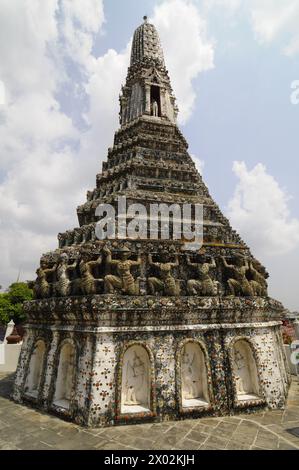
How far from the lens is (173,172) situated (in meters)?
17.9

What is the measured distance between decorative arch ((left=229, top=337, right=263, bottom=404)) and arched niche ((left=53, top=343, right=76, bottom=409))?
20.9ft

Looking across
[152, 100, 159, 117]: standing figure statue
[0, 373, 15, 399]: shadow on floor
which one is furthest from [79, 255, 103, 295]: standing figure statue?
[152, 100, 159, 117]: standing figure statue

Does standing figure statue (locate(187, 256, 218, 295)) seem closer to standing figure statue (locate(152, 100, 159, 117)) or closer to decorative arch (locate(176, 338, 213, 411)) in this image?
decorative arch (locate(176, 338, 213, 411))

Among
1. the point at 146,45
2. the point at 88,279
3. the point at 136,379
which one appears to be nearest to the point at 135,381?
the point at 136,379

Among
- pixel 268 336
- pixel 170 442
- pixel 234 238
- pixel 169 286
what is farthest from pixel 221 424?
pixel 234 238

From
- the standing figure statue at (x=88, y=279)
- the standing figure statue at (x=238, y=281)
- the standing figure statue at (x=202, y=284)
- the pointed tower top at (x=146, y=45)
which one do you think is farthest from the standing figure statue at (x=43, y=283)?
the pointed tower top at (x=146, y=45)

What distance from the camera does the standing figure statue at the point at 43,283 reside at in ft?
44.8

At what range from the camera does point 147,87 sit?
79.4 feet

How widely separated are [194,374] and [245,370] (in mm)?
2301

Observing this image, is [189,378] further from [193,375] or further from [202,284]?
[202,284]

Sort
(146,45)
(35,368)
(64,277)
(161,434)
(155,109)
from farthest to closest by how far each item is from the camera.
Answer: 1. (146,45)
2. (155,109)
3. (35,368)
4. (64,277)
5. (161,434)

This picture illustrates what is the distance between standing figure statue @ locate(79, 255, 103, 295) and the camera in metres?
11.3
